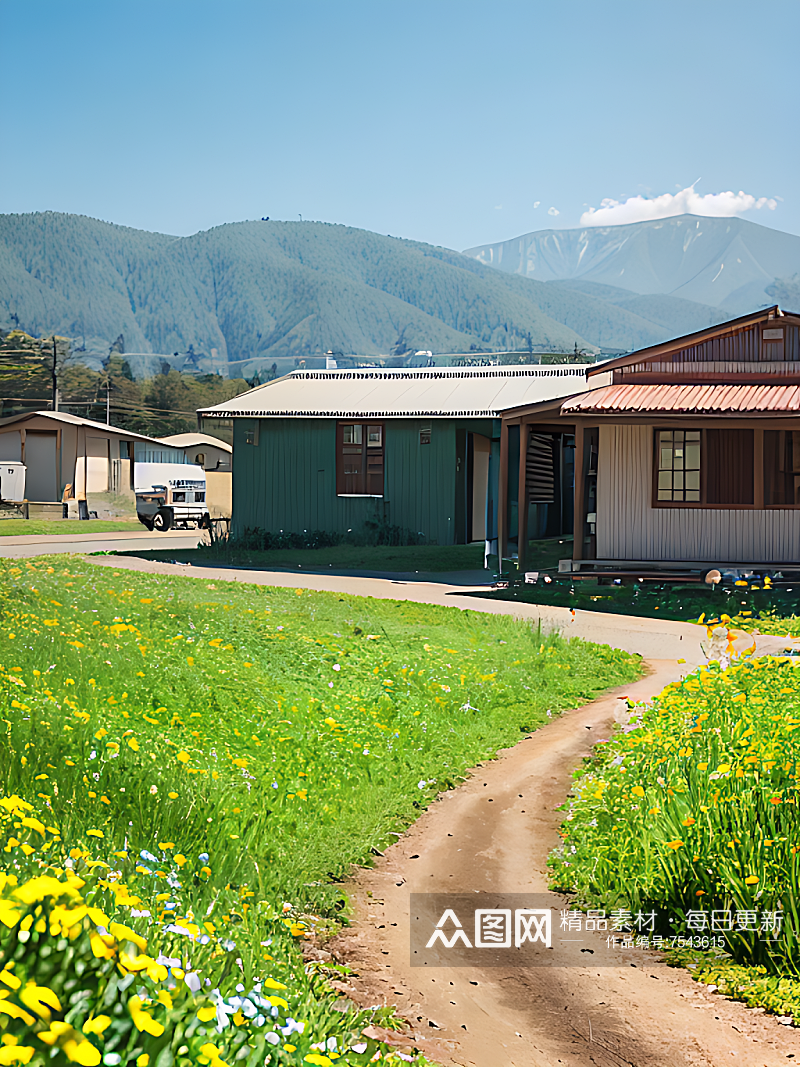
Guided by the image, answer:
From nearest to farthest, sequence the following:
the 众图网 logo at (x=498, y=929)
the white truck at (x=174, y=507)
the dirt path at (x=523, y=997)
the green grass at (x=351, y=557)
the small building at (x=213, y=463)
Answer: the dirt path at (x=523, y=997)
the 众图网 logo at (x=498, y=929)
the green grass at (x=351, y=557)
the white truck at (x=174, y=507)
the small building at (x=213, y=463)

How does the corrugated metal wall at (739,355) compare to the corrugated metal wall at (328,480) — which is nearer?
the corrugated metal wall at (739,355)

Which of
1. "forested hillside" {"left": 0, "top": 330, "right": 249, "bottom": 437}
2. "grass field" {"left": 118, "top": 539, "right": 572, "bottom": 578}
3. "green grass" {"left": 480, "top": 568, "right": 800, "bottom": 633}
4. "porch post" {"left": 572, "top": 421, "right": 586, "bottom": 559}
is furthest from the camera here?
"forested hillside" {"left": 0, "top": 330, "right": 249, "bottom": 437}

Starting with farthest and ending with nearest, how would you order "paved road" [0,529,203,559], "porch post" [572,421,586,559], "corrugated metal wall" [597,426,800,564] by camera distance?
"paved road" [0,529,203,559] < "corrugated metal wall" [597,426,800,564] < "porch post" [572,421,586,559]

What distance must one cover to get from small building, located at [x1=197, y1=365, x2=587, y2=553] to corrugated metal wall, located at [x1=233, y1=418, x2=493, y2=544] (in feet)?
0.08

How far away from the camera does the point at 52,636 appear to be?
310 inches

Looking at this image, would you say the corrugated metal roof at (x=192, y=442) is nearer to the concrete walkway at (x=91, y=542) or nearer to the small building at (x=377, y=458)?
the concrete walkway at (x=91, y=542)

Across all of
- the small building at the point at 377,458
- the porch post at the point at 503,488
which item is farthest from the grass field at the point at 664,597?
the small building at the point at 377,458

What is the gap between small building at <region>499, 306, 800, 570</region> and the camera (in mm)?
16125

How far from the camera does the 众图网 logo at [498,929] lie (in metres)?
4.11

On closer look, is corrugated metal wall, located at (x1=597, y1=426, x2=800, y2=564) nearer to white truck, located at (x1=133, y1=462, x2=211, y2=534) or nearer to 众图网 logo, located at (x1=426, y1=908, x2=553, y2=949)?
众图网 logo, located at (x1=426, y1=908, x2=553, y2=949)

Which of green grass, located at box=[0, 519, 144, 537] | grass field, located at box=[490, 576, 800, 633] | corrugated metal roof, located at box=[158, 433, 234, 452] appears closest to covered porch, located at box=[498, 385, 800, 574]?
grass field, located at box=[490, 576, 800, 633]

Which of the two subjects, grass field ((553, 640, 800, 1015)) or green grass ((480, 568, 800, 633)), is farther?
green grass ((480, 568, 800, 633))

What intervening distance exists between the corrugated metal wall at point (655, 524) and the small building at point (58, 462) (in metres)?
28.0

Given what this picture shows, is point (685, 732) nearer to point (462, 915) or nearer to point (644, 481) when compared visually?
point (462, 915)
